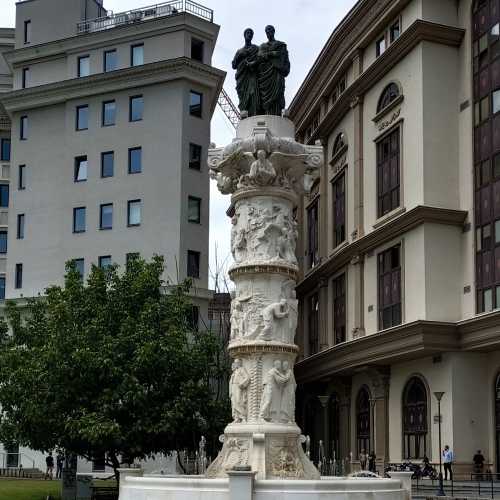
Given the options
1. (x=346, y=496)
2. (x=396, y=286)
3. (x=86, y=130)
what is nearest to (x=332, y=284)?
(x=396, y=286)

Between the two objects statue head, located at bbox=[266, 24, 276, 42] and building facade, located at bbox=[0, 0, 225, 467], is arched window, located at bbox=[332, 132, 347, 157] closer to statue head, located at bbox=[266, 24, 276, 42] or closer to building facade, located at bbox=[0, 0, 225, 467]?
building facade, located at bbox=[0, 0, 225, 467]

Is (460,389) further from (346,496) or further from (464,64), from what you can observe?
(346,496)

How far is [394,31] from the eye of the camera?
45.0 metres

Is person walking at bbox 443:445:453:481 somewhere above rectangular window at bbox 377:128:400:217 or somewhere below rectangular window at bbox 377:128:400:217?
below

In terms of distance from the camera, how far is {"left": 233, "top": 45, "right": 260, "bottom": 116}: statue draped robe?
1127 inches

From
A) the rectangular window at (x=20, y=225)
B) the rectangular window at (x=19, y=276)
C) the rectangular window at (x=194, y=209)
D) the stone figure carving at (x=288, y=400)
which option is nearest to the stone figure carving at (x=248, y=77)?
the stone figure carving at (x=288, y=400)

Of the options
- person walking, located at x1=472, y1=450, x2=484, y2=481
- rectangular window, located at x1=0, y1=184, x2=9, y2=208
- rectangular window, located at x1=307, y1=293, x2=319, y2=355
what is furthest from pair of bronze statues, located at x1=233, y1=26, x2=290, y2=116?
rectangular window, located at x1=0, y1=184, x2=9, y2=208

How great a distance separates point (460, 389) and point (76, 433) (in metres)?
15.1

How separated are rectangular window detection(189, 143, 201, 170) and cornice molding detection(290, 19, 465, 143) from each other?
6980 millimetres

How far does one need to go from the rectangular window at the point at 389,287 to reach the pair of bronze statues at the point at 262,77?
51.7 ft

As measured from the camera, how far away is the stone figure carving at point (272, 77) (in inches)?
1122

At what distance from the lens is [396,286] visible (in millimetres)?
42781

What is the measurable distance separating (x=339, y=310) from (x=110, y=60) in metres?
23.2

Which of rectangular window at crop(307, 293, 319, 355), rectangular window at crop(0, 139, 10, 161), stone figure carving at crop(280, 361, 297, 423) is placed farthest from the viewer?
rectangular window at crop(0, 139, 10, 161)
